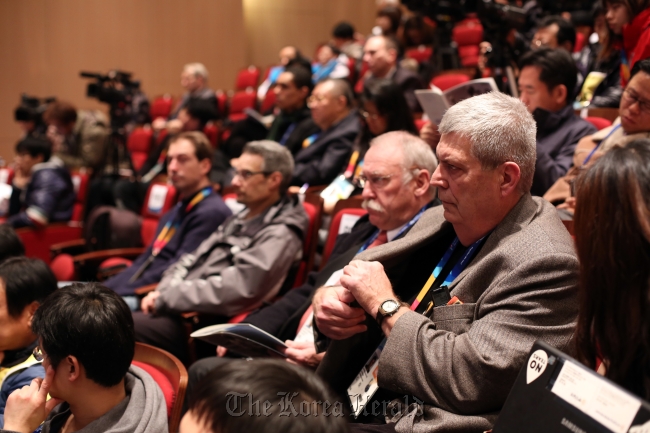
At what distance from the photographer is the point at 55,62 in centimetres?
764

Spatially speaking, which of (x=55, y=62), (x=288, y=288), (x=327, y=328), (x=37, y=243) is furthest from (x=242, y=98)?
(x=327, y=328)

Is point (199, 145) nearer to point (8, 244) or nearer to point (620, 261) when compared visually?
point (8, 244)

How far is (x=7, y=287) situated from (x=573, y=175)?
1892 millimetres

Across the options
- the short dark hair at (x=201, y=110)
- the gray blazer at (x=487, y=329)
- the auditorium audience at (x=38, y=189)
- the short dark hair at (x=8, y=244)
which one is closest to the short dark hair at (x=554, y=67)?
the gray blazer at (x=487, y=329)

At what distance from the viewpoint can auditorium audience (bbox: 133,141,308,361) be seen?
2.57 meters

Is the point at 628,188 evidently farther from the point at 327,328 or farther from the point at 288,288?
the point at 288,288

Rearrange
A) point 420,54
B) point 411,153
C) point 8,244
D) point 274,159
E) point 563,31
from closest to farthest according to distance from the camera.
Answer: point 411,153 → point 8,244 → point 274,159 → point 563,31 → point 420,54

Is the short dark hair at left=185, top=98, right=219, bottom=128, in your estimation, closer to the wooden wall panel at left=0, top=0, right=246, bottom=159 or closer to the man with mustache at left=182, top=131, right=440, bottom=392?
the wooden wall panel at left=0, top=0, right=246, bottom=159

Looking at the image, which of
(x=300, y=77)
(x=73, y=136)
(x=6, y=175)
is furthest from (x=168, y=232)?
(x=6, y=175)

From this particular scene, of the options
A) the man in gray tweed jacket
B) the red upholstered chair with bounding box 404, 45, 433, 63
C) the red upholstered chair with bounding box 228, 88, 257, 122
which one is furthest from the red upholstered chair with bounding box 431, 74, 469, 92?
the man in gray tweed jacket

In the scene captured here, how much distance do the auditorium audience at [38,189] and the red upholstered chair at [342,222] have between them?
8.50ft

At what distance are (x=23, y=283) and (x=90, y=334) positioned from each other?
1.80 feet

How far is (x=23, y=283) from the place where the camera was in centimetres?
185

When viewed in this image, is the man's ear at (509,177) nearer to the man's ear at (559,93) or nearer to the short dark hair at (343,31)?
the man's ear at (559,93)
